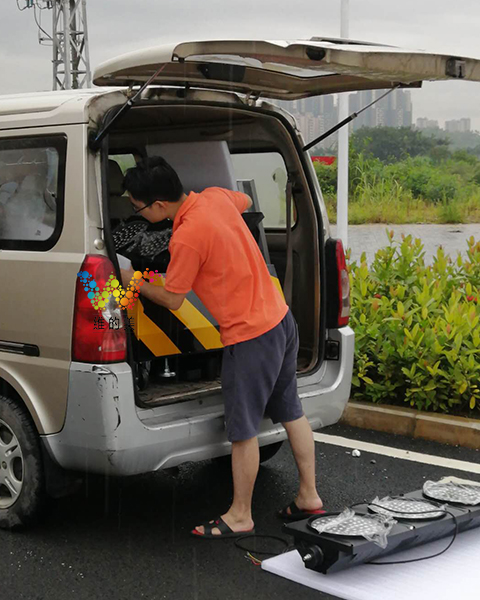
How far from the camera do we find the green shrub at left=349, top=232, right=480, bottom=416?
243 inches

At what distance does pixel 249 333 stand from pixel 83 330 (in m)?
0.77

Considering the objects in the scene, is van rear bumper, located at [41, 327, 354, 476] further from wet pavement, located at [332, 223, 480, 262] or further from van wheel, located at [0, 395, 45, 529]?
wet pavement, located at [332, 223, 480, 262]

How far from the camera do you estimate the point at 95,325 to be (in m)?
4.07

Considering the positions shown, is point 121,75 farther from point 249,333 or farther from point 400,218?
point 400,218

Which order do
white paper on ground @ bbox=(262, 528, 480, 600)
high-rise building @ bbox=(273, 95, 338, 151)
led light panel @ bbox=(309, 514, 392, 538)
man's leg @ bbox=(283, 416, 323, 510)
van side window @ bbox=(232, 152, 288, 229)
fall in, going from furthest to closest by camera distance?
van side window @ bbox=(232, 152, 288, 229) → high-rise building @ bbox=(273, 95, 338, 151) → man's leg @ bbox=(283, 416, 323, 510) → led light panel @ bbox=(309, 514, 392, 538) → white paper on ground @ bbox=(262, 528, 480, 600)

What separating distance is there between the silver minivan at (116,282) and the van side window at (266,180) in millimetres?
123

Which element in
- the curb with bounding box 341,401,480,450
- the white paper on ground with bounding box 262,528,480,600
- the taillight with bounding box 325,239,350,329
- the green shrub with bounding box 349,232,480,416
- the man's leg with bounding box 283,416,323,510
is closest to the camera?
the white paper on ground with bounding box 262,528,480,600

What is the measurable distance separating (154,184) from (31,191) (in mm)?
547

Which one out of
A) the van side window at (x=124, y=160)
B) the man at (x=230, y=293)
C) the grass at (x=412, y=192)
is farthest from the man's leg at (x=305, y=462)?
the grass at (x=412, y=192)

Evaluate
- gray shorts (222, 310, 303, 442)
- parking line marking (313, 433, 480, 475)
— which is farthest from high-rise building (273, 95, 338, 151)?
parking line marking (313, 433, 480, 475)

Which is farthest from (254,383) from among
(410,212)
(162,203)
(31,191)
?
(410,212)

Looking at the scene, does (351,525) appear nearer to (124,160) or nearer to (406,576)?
(406,576)

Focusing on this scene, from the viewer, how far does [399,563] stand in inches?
156

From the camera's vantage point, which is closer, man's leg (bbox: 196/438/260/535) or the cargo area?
man's leg (bbox: 196/438/260/535)
